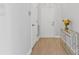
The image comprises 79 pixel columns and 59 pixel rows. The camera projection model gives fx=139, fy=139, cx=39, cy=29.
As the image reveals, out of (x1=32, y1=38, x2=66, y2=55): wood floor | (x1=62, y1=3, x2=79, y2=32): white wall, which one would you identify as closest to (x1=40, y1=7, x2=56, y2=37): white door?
(x1=32, y1=38, x2=66, y2=55): wood floor

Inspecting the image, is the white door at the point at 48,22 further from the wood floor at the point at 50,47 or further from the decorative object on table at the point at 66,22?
the decorative object on table at the point at 66,22

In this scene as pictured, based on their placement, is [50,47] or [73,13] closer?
[73,13]

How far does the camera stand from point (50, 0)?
141 centimetres

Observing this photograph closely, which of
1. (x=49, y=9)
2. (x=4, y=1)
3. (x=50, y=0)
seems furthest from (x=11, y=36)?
(x=49, y=9)

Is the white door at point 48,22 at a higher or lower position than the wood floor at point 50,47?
higher

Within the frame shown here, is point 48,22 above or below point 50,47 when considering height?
above

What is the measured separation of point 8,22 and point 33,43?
1109 millimetres

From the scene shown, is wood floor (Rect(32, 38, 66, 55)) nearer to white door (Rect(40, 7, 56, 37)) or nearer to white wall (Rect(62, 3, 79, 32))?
white door (Rect(40, 7, 56, 37))

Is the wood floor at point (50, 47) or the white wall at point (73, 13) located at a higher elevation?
the white wall at point (73, 13)

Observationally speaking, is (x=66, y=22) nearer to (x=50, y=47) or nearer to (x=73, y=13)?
(x=73, y=13)

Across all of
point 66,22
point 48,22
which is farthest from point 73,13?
point 48,22

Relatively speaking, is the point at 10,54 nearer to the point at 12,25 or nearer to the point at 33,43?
the point at 12,25

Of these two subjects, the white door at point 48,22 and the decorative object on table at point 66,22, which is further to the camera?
the white door at point 48,22

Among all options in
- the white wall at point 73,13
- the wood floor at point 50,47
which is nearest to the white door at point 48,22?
the wood floor at point 50,47
